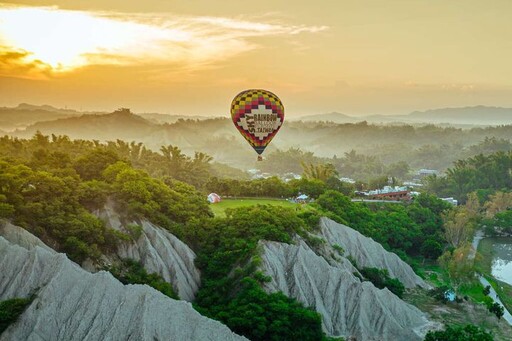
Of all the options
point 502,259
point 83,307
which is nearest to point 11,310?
point 83,307

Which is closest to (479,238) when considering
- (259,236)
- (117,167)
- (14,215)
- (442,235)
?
(442,235)

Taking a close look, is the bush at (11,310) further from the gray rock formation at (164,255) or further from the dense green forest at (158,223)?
the gray rock formation at (164,255)

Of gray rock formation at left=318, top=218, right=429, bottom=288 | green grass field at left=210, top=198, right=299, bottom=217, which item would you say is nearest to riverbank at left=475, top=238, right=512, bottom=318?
gray rock formation at left=318, top=218, right=429, bottom=288

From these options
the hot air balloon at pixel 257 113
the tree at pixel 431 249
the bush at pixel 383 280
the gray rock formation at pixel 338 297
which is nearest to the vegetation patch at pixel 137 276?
the gray rock formation at pixel 338 297

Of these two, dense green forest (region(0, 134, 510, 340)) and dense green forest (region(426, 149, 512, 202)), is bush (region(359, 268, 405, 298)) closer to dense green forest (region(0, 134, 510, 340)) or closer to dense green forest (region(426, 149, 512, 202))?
dense green forest (region(0, 134, 510, 340))

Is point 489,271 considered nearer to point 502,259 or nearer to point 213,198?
point 502,259
